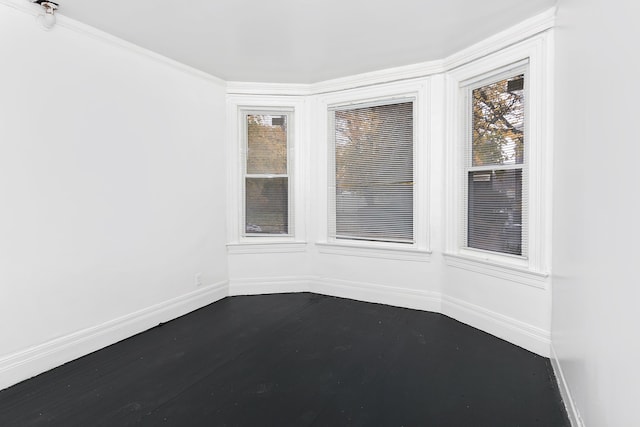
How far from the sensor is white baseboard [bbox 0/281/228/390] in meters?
2.31

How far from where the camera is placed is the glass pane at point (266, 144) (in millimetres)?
4270

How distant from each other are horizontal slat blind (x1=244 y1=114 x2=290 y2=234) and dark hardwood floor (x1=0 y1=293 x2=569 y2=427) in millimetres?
1365

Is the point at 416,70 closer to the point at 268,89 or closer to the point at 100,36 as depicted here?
the point at 268,89

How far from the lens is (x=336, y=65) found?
A: 3.60 meters

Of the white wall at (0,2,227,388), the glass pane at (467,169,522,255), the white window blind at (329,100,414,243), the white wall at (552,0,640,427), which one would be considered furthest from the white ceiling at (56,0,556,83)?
the glass pane at (467,169,522,255)

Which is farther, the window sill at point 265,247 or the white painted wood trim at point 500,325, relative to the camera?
the window sill at point 265,247

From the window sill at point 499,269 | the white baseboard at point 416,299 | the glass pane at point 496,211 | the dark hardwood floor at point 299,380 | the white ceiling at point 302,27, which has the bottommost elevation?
the dark hardwood floor at point 299,380

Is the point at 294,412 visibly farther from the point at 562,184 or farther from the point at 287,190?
the point at 287,190

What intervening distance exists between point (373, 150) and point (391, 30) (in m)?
1.37

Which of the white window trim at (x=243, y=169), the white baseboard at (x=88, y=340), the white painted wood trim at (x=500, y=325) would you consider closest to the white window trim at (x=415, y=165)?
the white window trim at (x=243, y=169)

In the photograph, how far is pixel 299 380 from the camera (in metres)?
2.32

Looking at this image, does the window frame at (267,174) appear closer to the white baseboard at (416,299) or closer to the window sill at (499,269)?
the white baseboard at (416,299)

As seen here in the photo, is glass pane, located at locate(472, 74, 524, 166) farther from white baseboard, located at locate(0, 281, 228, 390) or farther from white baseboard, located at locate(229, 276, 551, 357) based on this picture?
white baseboard, located at locate(0, 281, 228, 390)

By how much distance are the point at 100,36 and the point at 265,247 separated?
258cm
